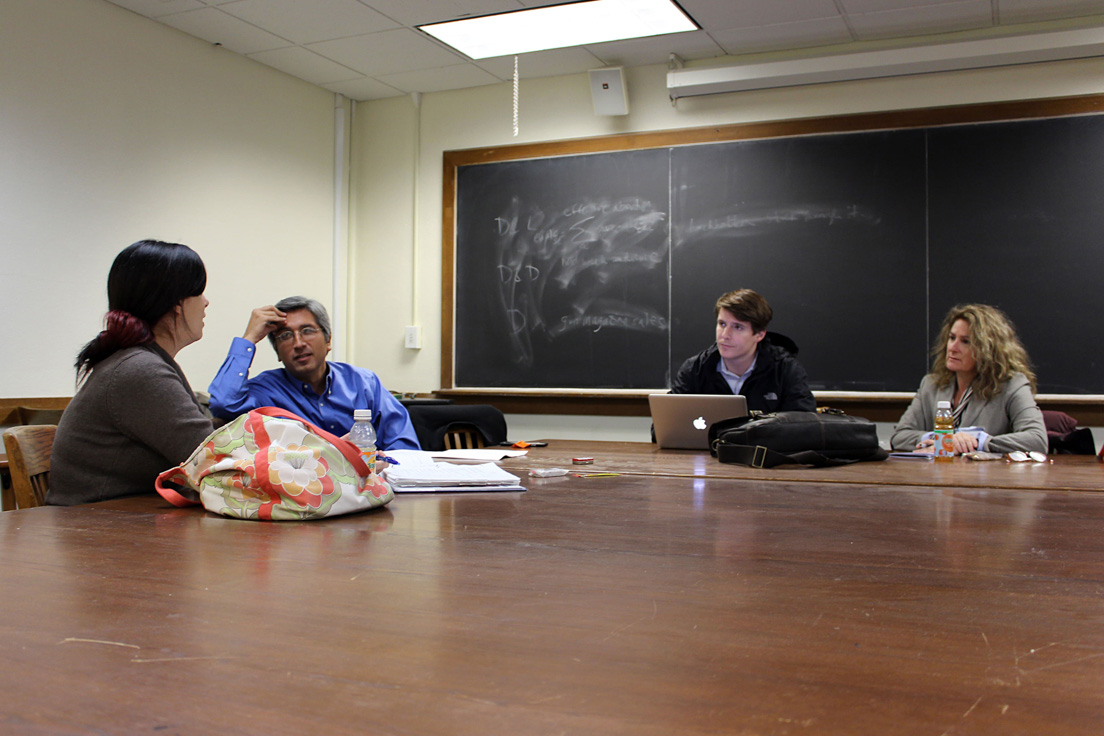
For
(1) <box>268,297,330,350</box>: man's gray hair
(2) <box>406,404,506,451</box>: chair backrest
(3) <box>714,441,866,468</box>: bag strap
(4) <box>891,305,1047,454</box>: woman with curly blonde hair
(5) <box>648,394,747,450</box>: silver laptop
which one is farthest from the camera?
(2) <box>406,404,506,451</box>: chair backrest

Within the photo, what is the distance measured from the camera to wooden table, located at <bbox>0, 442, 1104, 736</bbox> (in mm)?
625

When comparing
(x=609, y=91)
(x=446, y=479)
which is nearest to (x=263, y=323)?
(x=446, y=479)

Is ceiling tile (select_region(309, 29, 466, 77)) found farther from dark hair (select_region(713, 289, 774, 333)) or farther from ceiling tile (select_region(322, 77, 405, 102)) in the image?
dark hair (select_region(713, 289, 774, 333))

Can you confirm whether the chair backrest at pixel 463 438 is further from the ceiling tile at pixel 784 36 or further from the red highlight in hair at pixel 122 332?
the ceiling tile at pixel 784 36

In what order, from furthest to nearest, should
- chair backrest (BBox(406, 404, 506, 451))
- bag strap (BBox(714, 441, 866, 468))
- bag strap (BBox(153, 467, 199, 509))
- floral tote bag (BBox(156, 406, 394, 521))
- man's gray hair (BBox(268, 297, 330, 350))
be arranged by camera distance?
chair backrest (BBox(406, 404, 506, 451))
man's gray hair (BBox(268, 297, 330, 350))
bag strap (BBox(714, 441, 866, 468))
bag strap (BBox(153, 467, 199, 509))
floral tote bag (BBox(156, 406, 394, 521))

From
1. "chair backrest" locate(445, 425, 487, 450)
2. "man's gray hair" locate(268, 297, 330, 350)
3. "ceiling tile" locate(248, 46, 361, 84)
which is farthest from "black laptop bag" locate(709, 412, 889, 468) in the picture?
"ceiling tile" locate(248, 46, 361, 84)

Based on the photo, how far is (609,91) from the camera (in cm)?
459

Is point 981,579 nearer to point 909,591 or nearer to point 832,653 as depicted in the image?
point 909,591

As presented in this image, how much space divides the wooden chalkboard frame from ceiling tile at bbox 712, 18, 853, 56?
1.17ft

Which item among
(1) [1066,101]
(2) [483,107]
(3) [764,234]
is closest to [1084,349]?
(1) [1066,101]

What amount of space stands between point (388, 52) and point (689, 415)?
2653mm

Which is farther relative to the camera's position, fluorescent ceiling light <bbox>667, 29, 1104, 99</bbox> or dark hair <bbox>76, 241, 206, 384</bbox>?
fluorescent ceiling light <bbox>667, 29, 1104, 99</bbox>

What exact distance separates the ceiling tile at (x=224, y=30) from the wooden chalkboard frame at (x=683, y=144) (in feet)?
3.90

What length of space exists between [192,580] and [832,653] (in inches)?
28.1
